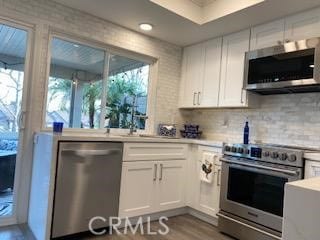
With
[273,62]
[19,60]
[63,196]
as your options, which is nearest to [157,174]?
[63,196]

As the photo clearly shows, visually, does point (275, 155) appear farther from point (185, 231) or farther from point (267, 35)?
point (267, 35)

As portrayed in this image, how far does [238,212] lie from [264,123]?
42.9 inches

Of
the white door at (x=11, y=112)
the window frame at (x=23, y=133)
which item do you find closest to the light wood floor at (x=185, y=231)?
the window frame at (x=23, y=133)

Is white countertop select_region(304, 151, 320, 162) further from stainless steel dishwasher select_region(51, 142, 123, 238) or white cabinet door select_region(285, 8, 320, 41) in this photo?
stainless steel dishwasher select_region(51, 142, 123, 238)

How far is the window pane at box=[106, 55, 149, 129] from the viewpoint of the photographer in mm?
3365

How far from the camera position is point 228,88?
3.21m

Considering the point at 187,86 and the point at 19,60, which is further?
the point at 187,86

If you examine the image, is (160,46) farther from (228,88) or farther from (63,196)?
(63,196)

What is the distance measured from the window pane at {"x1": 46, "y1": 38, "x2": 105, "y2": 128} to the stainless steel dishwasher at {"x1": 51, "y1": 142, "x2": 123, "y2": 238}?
75 cm

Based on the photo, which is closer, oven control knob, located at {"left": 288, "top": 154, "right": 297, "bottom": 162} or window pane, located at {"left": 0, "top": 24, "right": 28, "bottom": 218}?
oven control knob, located at {"left": 288, "top": 154, "right": 297, "bottom": 162}

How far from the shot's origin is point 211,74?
11.3 ft


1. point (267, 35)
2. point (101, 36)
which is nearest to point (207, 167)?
point (267, 35)

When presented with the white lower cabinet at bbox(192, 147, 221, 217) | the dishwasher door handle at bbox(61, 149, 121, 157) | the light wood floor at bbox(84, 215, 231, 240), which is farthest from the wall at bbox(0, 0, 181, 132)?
the light wood floor at bbox(84, 215, 231, 240)

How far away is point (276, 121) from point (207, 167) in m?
0.93
